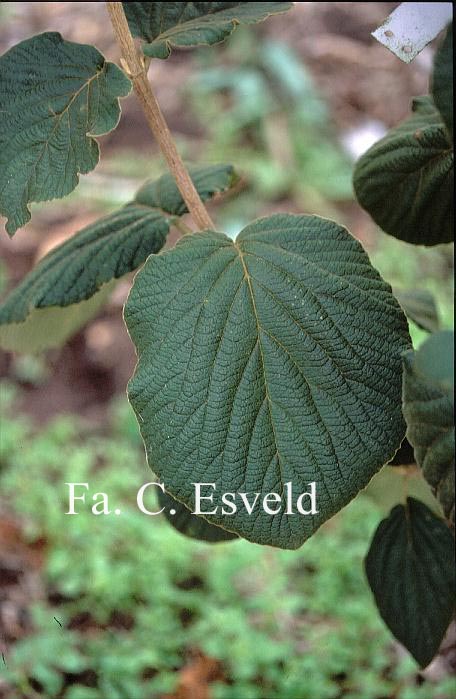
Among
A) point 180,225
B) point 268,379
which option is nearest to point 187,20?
point 180,225

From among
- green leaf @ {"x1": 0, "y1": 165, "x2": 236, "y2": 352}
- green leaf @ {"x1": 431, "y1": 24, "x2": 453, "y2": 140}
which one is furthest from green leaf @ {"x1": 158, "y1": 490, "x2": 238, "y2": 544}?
green leaf @ {"x1": 431, "y1": 24, "x2": 453, "y2": 140}

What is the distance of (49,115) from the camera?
1.05 metres

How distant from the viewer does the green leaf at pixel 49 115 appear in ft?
3.34

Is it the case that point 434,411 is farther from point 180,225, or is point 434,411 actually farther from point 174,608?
point 174,608

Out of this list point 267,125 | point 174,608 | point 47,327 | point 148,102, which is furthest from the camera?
point 267,125

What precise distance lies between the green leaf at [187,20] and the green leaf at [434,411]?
1.44 ft

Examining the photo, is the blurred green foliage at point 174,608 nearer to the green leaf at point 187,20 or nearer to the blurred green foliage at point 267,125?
the green leaf at point 187,20

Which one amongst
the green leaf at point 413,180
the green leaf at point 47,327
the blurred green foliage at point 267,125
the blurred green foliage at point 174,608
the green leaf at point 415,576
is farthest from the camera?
the blurred green foliage at point 267,125

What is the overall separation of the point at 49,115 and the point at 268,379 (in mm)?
396

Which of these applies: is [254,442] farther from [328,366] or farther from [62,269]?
[62,269]

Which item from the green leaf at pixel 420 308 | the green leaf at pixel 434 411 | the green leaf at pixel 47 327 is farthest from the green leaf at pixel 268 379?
the green leaf at pixel 47 327

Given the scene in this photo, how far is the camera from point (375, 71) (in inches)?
158

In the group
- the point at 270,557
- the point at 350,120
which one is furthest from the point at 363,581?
the point at 350,120

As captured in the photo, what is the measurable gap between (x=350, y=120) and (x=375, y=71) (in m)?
0.36
